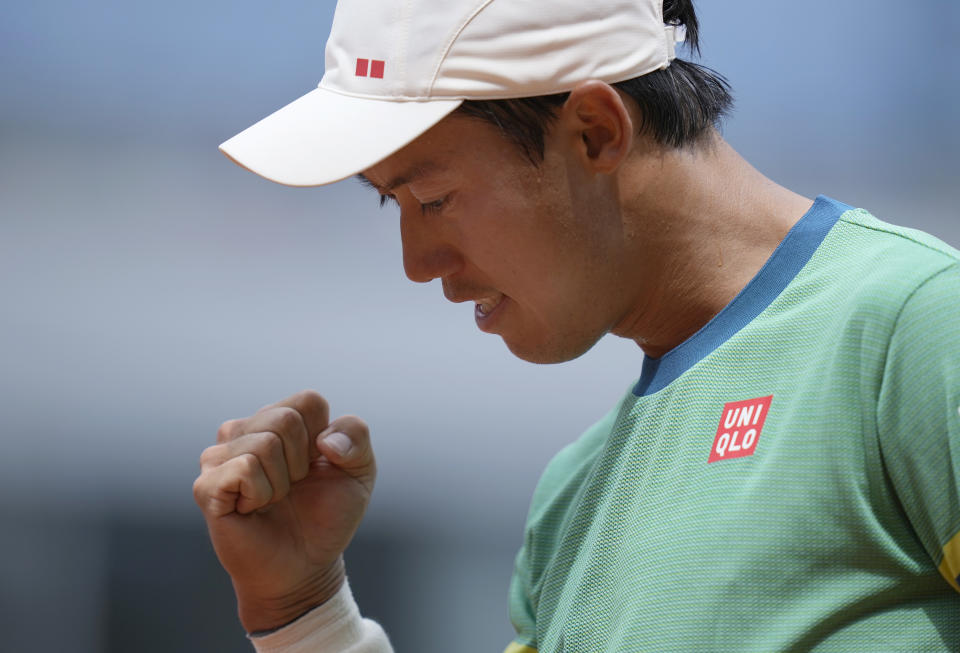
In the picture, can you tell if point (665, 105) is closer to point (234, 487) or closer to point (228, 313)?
point (234, 487)

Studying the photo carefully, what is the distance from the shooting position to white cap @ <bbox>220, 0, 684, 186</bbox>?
0.75 m

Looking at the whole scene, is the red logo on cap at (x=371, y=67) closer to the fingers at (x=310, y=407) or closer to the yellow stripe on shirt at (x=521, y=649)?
the fingers at (x=310, y=407)

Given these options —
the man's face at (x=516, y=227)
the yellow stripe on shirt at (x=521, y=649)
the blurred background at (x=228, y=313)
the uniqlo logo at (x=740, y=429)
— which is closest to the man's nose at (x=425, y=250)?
the man's face at (x=516, y=227)

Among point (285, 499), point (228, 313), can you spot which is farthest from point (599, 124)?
point (228, 313)

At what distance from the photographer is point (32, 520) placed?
80.7 inches

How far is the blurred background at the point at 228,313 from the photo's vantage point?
1985 mm

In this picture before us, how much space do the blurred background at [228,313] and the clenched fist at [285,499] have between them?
909 millimetres

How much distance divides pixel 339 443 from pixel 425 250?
305mm

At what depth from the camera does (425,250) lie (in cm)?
83

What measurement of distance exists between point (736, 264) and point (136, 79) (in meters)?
1.65

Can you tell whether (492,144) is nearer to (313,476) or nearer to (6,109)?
(313,476)

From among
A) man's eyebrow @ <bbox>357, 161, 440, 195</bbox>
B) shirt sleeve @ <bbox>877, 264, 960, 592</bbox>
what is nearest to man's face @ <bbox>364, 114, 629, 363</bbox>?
man's eyebrow @ <bbox>357, 161, 440, 195</bbox>

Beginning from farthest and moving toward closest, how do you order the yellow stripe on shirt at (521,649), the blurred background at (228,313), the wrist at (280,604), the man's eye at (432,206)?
the blurred background at (228,313) → the wrist at (280,604) → the yellow stripe on shirt at (521,649) → the man's eye at (432,206)

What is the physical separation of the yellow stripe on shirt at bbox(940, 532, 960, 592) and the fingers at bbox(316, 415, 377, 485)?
0.60 m
